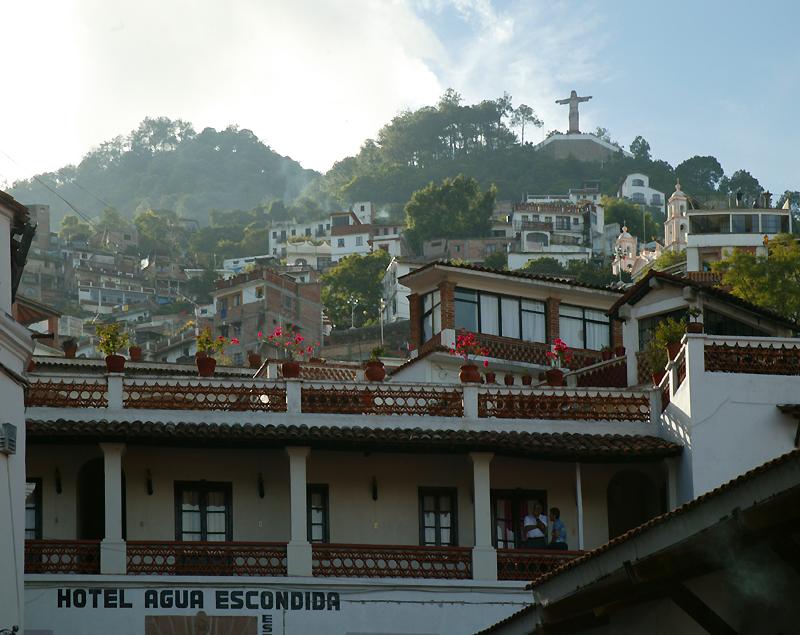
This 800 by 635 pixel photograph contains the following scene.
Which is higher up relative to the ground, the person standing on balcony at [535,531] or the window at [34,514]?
the window at [34,514]

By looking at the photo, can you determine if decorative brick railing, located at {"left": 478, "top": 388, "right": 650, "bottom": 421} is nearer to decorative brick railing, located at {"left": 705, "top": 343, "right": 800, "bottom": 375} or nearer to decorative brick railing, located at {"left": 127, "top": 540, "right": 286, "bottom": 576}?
decorative brick railing, located at {"left": 705, "top": 343, "right": 800, "bottom": 375}

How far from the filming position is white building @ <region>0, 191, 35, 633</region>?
22453 millimetres

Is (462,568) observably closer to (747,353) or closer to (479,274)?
(747,353)

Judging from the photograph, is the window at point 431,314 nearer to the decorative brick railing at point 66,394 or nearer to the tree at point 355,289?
the decorative brick railing at point 66,394

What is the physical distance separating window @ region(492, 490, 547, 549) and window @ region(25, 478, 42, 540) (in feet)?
27.3

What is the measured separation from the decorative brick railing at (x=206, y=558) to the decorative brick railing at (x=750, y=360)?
8.40m

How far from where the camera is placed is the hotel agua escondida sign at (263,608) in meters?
29.6

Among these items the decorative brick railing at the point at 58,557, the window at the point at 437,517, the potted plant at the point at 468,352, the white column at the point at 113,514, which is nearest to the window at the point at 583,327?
the potted plant at the point at 468,352

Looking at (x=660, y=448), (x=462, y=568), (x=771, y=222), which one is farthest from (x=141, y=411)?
(x=771, y=222)

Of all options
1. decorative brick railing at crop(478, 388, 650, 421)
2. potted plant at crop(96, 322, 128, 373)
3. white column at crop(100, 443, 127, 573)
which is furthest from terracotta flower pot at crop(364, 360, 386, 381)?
white column at crop(100, 443, 127, 573)

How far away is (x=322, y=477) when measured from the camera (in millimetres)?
32500

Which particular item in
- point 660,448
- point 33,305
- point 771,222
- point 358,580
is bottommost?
point 358,580

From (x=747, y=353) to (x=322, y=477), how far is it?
8.14 m

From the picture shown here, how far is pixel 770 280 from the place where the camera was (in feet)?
217
